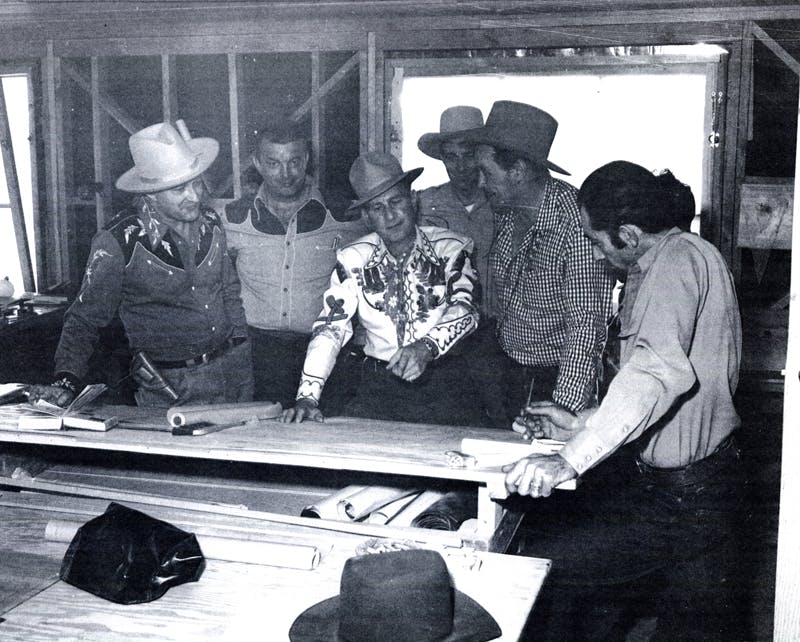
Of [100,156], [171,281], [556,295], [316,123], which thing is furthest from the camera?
[100,156]

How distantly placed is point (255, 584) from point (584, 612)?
2043 millimetres

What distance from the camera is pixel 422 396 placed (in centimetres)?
418

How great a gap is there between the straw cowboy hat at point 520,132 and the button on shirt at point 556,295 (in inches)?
6.6

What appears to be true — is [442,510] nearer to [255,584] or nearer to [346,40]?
[255,584]

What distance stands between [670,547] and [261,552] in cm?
120

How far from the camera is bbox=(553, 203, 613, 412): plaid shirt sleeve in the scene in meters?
3.48

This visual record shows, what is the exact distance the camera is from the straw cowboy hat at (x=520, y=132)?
3.75 metres

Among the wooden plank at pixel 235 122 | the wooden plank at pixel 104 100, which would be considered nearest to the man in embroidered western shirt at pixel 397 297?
the wooden plank at pixel 235 122

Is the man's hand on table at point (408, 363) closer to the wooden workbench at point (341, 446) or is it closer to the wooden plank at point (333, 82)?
the wooden workbench at point (341, 446)

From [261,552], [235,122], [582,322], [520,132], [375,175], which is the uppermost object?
[235,122]

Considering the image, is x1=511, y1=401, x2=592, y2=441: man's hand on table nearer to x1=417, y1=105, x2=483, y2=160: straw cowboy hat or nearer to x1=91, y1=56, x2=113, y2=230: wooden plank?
x1=417, y1=105, x2=483, y2=160: straw cowboy hat

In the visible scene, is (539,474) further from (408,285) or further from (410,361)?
(408,285)

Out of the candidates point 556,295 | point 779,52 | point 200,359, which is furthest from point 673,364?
point 779,52

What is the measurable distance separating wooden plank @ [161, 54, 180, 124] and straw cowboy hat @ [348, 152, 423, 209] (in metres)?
2.52
